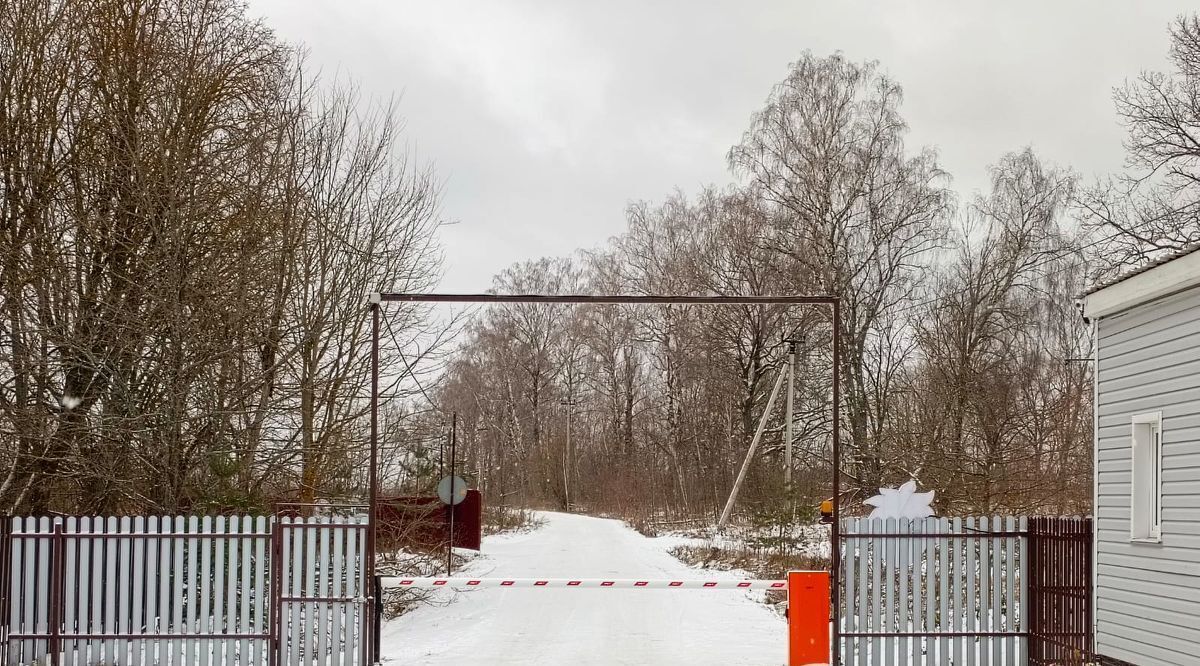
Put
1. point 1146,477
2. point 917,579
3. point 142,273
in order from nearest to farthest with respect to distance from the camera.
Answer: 1. point 1146,477
2. point 917,579
3. point 142,273

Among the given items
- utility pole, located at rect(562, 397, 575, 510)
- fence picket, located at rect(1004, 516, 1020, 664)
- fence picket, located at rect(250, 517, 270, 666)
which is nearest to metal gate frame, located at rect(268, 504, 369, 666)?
fence picket, located at rect(250, 517, 270, 666)

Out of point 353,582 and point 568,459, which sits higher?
point 353,582

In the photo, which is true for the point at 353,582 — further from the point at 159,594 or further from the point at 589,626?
the point at 589,626

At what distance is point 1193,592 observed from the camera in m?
8.91

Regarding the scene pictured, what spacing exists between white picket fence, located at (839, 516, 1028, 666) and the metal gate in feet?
16.3

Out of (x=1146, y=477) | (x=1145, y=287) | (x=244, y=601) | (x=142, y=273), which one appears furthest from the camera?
(x=142, y=273)

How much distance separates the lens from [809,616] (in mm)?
11234

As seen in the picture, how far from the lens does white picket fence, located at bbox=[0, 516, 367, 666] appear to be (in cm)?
1099

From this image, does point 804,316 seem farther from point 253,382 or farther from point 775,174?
point 253,382

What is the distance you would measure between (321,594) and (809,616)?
4963mm

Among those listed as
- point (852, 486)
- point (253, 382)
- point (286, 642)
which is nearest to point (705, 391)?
point (852, 486)

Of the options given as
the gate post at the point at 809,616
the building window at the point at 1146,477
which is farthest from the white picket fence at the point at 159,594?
the building window at the point at 1146,477

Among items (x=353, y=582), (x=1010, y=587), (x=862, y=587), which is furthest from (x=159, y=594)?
(x=1010, y=587)

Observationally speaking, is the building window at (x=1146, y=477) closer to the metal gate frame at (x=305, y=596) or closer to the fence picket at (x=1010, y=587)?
the fence picket at (x=1010, y=587)
